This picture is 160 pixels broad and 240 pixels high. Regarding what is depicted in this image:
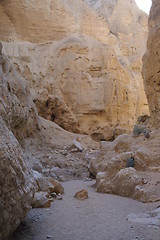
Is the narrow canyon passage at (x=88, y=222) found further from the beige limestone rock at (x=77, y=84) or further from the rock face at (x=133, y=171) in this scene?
the beige limestone rock at (x=77, y=84)

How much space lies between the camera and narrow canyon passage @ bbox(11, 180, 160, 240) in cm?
367

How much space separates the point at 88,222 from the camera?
14.3 feet

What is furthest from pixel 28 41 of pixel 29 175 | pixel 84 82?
pixel 29 175

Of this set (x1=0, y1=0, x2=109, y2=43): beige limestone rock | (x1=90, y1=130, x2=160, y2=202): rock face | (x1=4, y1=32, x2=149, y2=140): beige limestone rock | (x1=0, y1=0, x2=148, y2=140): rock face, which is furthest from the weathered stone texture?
(x1=0, y1=0, x2=109, y2=43): beige limestone rock

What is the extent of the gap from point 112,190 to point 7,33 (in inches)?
833

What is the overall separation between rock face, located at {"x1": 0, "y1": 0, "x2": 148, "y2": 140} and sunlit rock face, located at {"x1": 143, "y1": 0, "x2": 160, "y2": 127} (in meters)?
10.6

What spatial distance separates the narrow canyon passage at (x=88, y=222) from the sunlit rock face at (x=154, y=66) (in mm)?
6231

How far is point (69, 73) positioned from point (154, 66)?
1208 centimetres

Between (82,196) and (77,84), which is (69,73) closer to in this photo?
(77,84)

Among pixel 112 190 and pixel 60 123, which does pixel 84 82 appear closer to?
pixel 60 123

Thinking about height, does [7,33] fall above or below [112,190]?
above

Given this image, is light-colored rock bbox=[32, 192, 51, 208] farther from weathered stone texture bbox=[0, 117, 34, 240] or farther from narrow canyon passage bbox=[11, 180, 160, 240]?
weathered stone texture bbox=[0, 117, 34, 240]

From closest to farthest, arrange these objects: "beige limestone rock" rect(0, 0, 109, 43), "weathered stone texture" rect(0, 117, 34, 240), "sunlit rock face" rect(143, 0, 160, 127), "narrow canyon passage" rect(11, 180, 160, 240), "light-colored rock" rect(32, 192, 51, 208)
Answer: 1. "weathered stone texture" rect(0, 117, 34, 240)
2. "narrow canyon passage" rect(11, 180, 160, 240)
3. "light-colored rock" rect(32, 192, 51, 208)
4. "sunlit rock face" rect(143, 0, 160, 127)
5. "beige limestone rock" rect(0, 0, 109, 43)

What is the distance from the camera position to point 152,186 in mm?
5969
